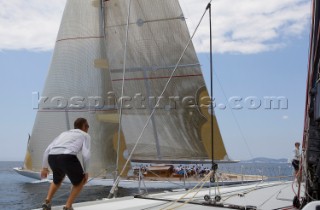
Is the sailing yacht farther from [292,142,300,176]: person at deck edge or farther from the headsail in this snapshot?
[292,142,300,176]: person at deck edge

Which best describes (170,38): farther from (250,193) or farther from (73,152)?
(73,152)

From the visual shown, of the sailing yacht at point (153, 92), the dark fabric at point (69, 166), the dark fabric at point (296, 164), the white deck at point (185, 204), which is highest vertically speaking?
Answer: the sailing yacht at point (153, 92)

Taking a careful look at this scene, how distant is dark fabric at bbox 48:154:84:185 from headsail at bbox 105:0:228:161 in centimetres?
947

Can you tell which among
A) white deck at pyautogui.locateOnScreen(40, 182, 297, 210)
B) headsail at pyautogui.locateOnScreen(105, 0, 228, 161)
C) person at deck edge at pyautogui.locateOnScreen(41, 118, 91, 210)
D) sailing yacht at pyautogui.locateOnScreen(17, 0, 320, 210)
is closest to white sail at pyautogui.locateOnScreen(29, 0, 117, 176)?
sailing yacht at pyautogui.locateOnScreen(17, 0, 320, 210)

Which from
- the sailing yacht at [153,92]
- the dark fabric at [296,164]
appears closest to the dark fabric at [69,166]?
the dark fabric at [296,164]

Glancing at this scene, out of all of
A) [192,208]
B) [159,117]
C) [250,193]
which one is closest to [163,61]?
[159,117]

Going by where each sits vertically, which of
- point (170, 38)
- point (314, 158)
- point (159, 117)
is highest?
point (170, 38)

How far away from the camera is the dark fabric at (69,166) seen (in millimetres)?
5035

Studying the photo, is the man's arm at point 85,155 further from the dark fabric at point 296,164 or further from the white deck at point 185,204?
the dark fabric at point 296,164

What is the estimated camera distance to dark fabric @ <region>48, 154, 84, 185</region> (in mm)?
5035

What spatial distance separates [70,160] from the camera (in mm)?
5039

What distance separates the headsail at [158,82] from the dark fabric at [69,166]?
31.1 ft

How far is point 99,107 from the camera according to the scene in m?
19.0

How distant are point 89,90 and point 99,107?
104 cm
